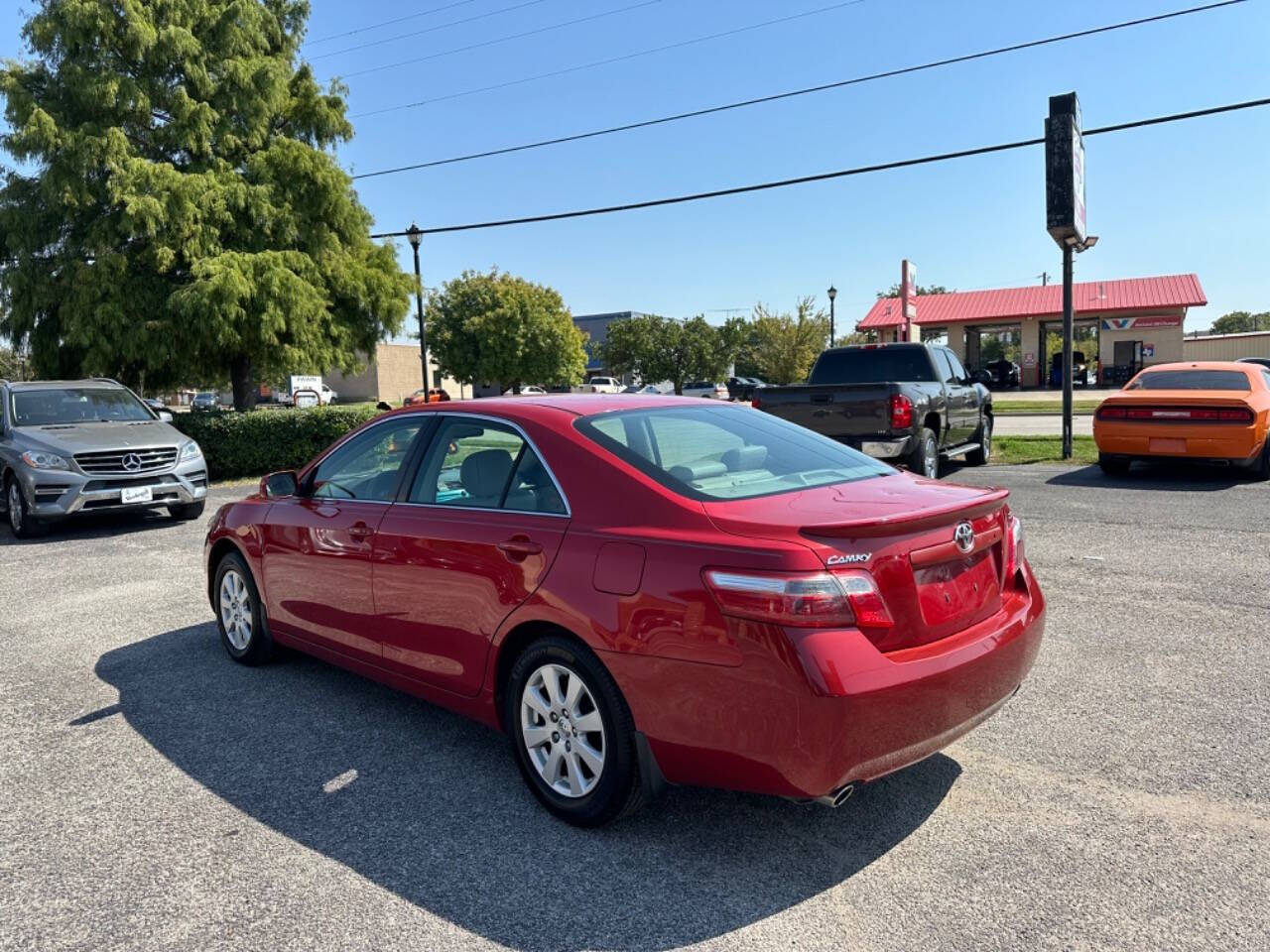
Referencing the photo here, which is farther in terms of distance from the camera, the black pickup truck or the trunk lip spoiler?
the black pickup truck

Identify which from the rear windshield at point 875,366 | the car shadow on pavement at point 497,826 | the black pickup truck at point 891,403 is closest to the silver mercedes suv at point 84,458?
the car shadow on pavement at point 497,826

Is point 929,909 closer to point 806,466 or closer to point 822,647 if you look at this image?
point 822,647

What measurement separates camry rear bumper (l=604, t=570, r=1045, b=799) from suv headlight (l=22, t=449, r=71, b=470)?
9.47 meters

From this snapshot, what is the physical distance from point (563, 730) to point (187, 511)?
9937mm

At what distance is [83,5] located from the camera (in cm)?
1619

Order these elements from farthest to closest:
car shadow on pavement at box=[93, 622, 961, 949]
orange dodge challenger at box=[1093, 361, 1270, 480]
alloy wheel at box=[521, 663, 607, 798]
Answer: orange dodge challenger at box=[1093, 361, 1270, 480] < alloy wheel at box=[521, 663, 607, 798] < car shadow on pavement at box=[93, 622, 961, 949]

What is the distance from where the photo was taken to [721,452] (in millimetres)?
3838

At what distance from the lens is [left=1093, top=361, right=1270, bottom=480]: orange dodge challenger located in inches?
437

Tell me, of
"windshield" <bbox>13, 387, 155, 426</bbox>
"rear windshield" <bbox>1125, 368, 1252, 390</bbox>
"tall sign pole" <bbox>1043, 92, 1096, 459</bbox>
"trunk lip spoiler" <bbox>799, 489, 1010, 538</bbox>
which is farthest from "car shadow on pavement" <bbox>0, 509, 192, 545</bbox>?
"tall sign pole" <bbox>1043, 92, 1096, 459</bbox>

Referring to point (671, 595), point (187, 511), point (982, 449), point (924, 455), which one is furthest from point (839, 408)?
point (671, 595)

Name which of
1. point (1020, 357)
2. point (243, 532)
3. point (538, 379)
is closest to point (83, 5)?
point (243, 532)

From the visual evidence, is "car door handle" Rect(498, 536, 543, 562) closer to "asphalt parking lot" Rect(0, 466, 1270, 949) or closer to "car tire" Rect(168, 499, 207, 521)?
"asphalt parking lot" Rect(0, 466, 1270, 949)

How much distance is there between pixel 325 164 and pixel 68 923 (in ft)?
58.8

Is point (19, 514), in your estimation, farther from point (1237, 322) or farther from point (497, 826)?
point (1237, 322)
